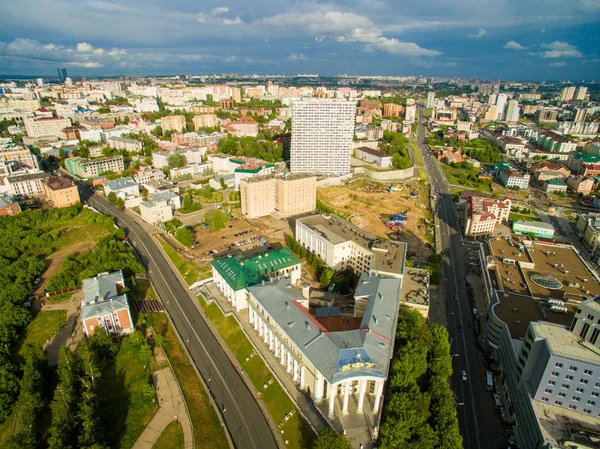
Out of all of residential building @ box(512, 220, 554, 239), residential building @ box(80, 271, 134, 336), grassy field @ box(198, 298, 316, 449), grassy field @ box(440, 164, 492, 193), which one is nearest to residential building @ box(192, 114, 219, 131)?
grassy field @ box(440, 164, 492, 193)

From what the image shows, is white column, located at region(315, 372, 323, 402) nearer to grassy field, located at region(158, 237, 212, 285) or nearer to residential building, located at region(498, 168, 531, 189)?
grassy field, located at region(158, 237, 212, 285)

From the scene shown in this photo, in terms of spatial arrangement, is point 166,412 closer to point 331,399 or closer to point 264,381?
point 264,381

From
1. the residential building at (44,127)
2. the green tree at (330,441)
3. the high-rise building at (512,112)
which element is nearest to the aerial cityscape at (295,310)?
the green tree at (330,441)

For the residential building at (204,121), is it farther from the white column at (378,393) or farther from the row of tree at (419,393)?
the white column at (378,393)

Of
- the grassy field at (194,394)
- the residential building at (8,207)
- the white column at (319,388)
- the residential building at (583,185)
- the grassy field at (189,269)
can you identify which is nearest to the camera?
the grassy field at (194,394)

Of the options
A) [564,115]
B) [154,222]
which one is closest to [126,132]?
[154,222]

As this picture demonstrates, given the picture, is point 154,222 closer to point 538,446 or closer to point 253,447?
point 253,447

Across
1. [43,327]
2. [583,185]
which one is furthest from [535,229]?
[43,327]
